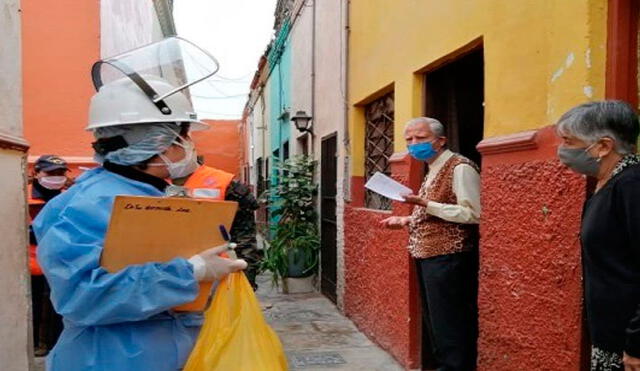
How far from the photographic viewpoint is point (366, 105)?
5.71m

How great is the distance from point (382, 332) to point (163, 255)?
3374 millimetres

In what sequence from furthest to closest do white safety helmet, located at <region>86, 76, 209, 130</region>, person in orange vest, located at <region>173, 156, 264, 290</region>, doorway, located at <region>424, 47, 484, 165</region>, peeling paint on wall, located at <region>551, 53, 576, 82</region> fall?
doorway, located at <region>424, 47, 484, 165</region> < person in orange vest, located at <region>173, 156, 264, 290</region> < peeling paint on wall, located at <region>551, 53, 576, 82</region> < white safety helmet, located at <region>86, 76, 209, 130</region>

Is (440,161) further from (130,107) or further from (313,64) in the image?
(313,64)

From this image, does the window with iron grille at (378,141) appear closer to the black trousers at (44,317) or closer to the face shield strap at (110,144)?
the black trousers at (44,317)

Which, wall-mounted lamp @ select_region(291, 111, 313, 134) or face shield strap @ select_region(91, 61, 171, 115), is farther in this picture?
wall-mounted lamp @ select_region(291, 111, 313, 134)

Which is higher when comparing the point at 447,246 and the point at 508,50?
the point at 508,50

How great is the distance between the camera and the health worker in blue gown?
1634 millimetres

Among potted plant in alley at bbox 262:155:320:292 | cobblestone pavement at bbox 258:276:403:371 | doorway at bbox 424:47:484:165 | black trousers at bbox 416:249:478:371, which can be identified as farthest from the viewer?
potted plant in alley at bbox 262:155:320:292

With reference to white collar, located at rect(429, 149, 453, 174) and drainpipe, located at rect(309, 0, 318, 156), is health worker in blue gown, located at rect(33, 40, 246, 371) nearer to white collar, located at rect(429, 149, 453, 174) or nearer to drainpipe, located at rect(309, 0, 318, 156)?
white collar, located at rect(429, 149, 453, 174)

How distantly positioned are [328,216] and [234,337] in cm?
541

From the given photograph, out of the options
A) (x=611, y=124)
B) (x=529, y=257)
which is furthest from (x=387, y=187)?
(x=611, y=124)

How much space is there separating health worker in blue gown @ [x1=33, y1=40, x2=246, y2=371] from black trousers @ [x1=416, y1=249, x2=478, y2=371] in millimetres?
1857

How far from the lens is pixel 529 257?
2.72 meters

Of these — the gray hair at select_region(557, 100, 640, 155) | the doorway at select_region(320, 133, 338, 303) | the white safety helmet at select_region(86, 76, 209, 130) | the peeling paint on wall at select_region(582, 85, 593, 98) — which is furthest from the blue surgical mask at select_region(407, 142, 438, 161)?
the doorway at select_region(320, 133, 338, 303)
